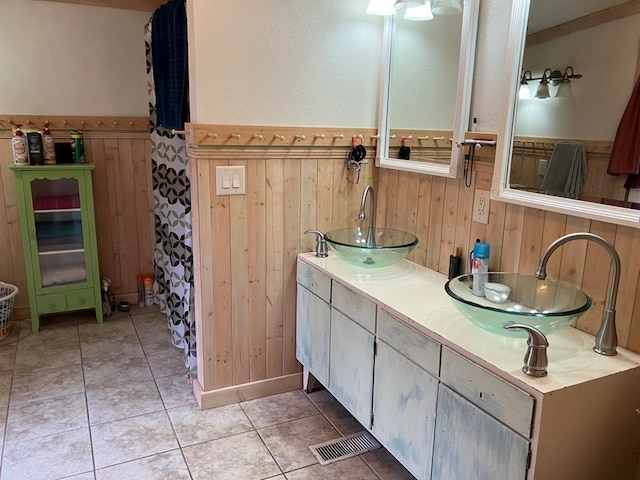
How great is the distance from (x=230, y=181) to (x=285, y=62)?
1.97ft

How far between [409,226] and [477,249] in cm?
53

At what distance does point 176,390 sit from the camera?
2.64 meters

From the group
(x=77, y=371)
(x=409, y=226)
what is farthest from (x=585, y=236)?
(x=77, y=371)

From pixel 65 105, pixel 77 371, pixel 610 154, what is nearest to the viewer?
pixel 610 154

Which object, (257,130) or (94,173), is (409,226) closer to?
(257,130)

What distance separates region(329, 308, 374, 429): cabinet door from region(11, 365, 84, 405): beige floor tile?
54.8 inches

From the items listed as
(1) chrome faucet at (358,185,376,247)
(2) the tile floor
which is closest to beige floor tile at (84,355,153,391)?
(2) the tile floor

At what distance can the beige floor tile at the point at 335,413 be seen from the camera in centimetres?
234

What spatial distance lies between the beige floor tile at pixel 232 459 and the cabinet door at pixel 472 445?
759 mm

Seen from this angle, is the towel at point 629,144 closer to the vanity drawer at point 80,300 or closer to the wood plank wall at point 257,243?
the wood plank wall at point 257,243

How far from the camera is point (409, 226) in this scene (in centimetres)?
241

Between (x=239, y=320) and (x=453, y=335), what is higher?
(x=453, y=335)

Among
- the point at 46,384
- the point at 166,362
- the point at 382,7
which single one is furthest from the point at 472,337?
the point at 46,384

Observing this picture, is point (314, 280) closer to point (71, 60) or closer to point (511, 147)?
point (511, 147)
